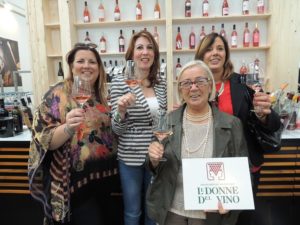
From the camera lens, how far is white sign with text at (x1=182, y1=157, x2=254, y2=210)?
1213 mm

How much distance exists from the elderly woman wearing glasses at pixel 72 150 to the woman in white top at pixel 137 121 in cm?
11

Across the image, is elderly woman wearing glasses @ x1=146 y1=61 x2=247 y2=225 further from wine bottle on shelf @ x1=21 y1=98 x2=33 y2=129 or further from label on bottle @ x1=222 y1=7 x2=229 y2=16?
label on bottle @ x1=222 y1=7 x2=229 y2=16

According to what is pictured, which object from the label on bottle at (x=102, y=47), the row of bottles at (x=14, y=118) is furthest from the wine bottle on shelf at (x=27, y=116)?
the label on bottle at (x=102, y=47)

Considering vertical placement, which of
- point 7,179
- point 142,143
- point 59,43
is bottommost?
point 7,179

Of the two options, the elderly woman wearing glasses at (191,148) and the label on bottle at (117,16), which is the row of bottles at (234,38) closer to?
the label on bottle at (117,16)

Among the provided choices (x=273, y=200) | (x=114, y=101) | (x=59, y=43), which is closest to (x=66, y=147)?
(x=114, y=101)

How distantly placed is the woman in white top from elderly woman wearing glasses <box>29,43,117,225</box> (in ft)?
0.35

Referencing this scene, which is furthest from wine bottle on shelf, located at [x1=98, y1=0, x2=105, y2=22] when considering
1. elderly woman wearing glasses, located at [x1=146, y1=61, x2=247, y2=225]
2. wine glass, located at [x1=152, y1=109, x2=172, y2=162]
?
wine glass, located at [x1=152, y1=109, x2=172, y2=162]

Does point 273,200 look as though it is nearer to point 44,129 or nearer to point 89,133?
point 89,133

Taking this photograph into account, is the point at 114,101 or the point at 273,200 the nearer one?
the point at 114,101

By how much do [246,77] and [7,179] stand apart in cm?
232

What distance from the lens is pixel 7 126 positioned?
97.4 inches

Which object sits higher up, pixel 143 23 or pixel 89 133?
pixel 143 23

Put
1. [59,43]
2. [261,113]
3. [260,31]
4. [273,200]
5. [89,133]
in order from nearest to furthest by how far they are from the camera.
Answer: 1. [261,113]
2. [89,133]
3. [273,200]
4. [260,31]
5. [59,43]
